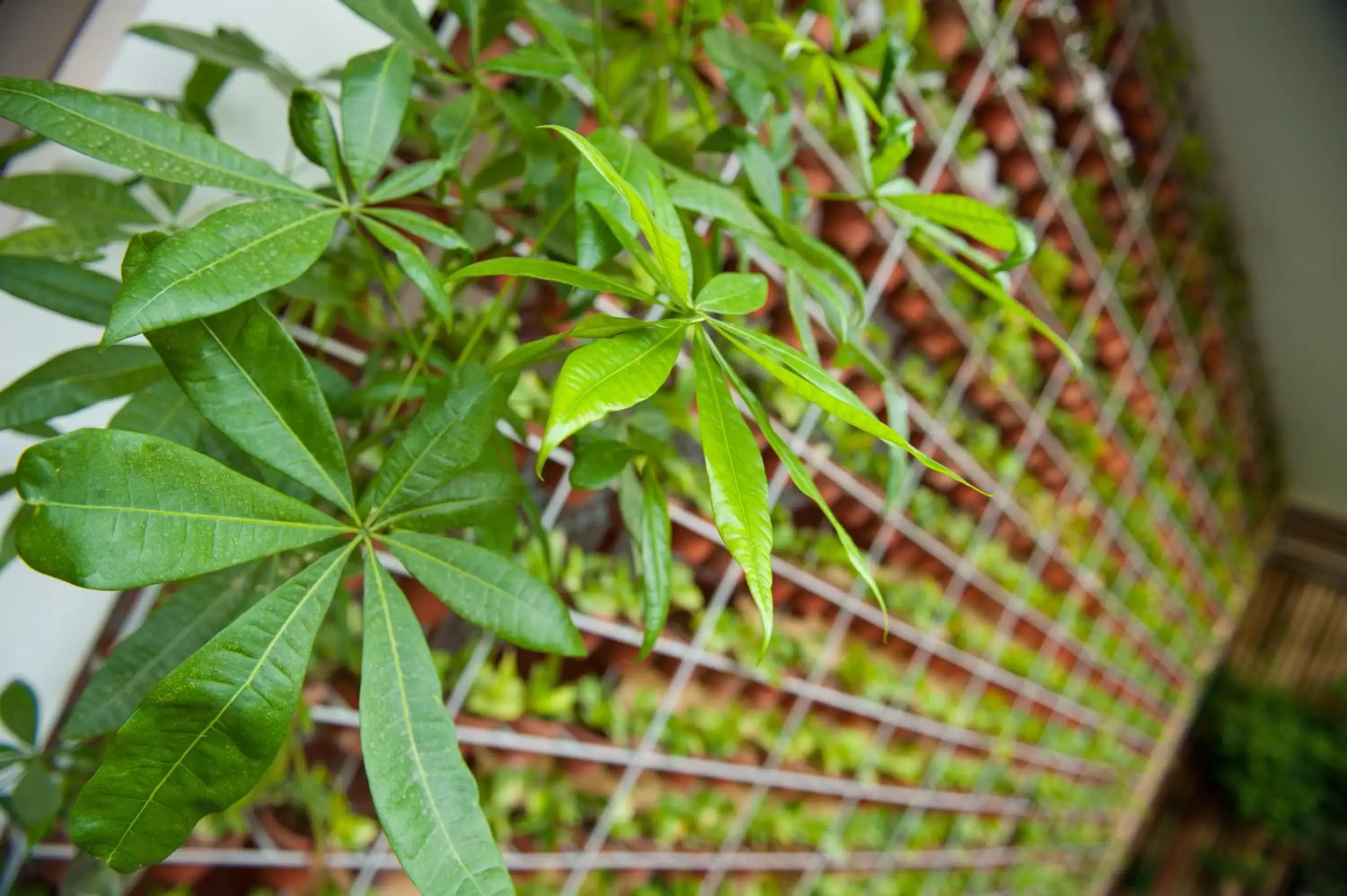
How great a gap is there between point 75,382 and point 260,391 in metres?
0.29

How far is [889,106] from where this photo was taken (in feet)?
2.55

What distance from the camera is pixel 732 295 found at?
50 cm

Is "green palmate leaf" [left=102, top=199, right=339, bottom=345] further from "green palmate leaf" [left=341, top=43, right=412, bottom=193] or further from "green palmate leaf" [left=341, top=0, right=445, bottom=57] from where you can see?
"green palmate leaf" [left=341, top=0, right=445, bottom=57]

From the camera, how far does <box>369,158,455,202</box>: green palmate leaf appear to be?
587 mm

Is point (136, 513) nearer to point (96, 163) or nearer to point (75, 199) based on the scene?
point (75, 199)

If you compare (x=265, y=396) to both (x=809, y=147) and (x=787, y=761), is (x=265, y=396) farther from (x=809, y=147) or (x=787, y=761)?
(x=787, y=761)

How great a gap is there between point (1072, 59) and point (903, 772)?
1.75 m

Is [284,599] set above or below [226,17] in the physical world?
below

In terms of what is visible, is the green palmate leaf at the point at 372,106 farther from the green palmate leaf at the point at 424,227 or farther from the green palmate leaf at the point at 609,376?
the green palmate leaf at the point at 609,376

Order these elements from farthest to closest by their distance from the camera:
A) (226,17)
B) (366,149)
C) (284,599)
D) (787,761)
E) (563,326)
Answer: (787,761), (563,326), (226,17), (366,149), (284,599)

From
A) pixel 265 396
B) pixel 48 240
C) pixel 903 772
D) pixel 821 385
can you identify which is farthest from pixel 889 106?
pixel 903 772

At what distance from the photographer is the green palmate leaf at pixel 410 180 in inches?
23.1

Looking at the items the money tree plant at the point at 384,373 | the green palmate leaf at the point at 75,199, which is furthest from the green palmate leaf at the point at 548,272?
the green palmate leaf at the point at 75,199

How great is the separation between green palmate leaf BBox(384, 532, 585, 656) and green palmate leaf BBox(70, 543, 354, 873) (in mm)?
99
